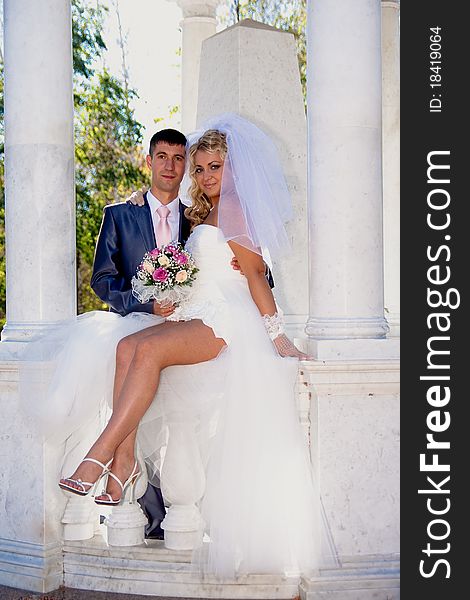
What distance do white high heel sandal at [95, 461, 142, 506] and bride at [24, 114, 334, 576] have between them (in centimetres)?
1

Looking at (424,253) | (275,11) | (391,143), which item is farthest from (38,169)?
(275,11)

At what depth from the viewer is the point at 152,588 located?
6461 mm

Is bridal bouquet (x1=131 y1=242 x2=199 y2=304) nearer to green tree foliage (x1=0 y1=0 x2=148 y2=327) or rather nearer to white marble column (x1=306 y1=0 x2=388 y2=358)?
white marble column (x1=306 y1=0 x2=388 y2=358)

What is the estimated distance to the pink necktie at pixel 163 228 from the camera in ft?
24.0

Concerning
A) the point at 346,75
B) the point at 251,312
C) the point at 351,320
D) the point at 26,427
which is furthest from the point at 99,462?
A: the point at 346,75

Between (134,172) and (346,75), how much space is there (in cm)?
1428

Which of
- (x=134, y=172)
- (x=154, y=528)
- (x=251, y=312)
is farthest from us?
(x=134, y=172)

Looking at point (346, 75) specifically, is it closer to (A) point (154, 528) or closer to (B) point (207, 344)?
(B) point (207, 344)

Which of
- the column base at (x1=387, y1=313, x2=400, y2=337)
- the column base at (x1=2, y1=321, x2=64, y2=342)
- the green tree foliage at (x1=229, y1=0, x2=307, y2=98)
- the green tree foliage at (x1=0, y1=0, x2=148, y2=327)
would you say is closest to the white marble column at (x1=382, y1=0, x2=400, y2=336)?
the column base at (x1=387, y1=313, x2=400, y2=337)

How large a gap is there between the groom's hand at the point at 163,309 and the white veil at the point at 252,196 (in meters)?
0.69

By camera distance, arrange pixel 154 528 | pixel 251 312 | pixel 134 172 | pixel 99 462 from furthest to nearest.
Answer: pixel 134 172 → pixel 154 528 → pixel 251 312 → pixel 99 462

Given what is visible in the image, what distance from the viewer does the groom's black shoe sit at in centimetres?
710

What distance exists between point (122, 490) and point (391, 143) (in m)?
5.88

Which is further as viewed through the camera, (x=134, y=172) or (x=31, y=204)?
(x=134, y=172)
